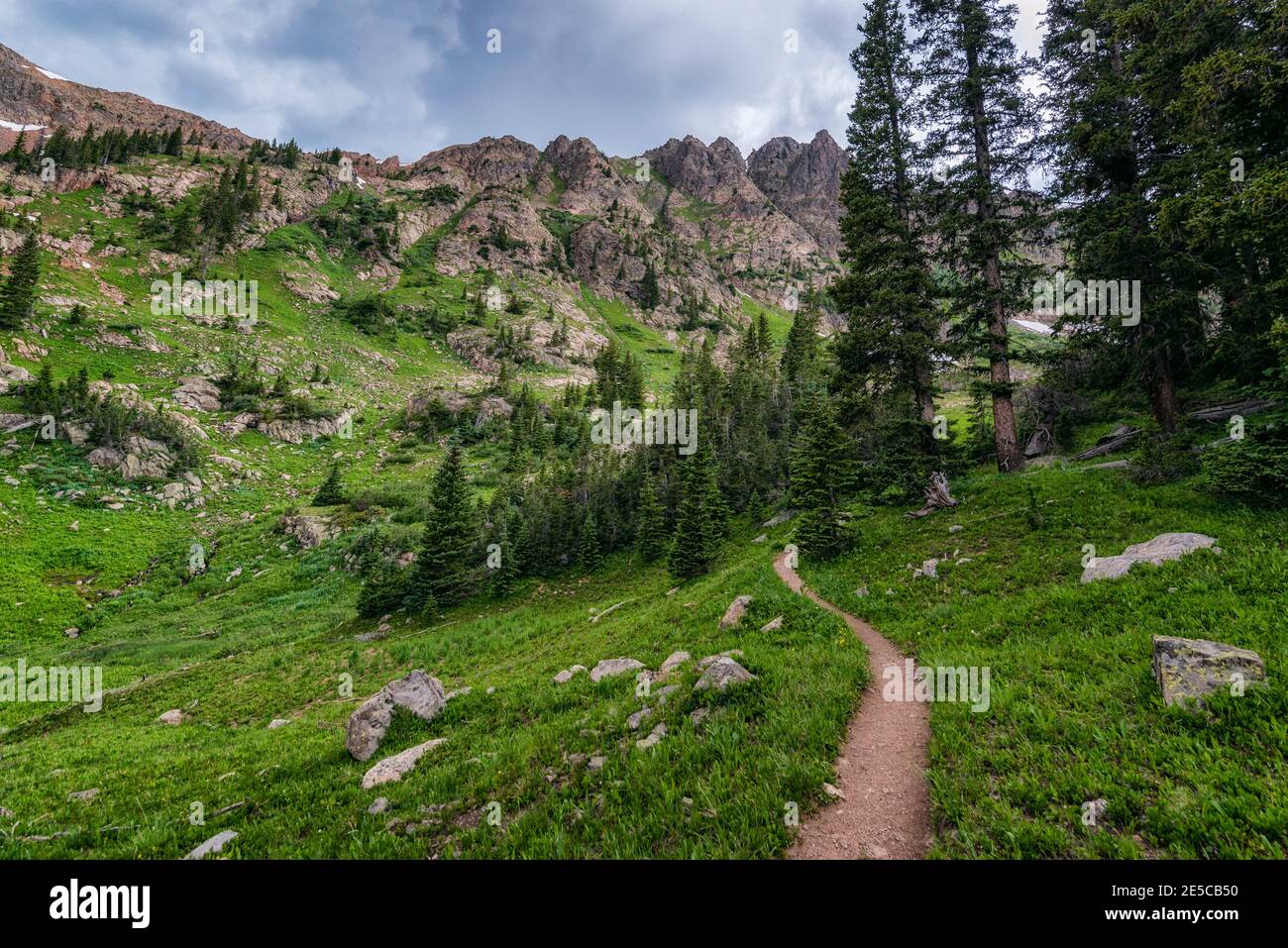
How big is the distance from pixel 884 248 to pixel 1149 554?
1497cm

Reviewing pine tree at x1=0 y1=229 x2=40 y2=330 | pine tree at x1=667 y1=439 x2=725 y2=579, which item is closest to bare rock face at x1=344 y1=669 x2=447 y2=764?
pine tree at x1=667 y1=439 x2=725 y2=579

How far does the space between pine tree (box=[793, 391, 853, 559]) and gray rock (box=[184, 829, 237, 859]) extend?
16911mm

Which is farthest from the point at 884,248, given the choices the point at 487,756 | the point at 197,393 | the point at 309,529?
the point at 197,393

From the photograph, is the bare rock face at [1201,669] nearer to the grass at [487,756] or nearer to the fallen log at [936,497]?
the grass at [487,756]

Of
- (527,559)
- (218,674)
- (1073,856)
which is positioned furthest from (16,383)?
(1073,856)

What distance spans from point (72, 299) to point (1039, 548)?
9340 centimetres

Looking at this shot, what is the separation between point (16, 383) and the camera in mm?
39094

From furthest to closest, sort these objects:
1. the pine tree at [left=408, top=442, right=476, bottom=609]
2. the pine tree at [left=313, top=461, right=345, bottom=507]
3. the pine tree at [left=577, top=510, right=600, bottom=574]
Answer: the pine tree at [left=313, top=461, right=345, bottom=507] → the pine tree at [left=577, top=510, right=600, bottom=574] → the pine tree at [left=408, top=442, right=476, bottom=609]

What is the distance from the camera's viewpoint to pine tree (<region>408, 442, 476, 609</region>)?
26266 mm

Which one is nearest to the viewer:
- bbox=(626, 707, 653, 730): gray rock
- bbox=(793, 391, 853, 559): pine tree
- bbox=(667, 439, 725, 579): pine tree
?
bbox=(626, 707, 653, 730): gray rock

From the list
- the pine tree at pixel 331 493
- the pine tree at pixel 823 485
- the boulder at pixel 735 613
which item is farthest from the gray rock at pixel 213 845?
the pine tree at pixel 331 493

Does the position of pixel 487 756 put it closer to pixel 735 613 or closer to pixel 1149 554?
pixel 735 613

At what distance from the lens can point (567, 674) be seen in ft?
38.1

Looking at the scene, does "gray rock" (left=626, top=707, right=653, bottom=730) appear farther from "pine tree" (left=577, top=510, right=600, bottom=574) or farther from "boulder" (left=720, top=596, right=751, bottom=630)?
"pine tree" (left=577, top=510, right=600, bottom=574)
